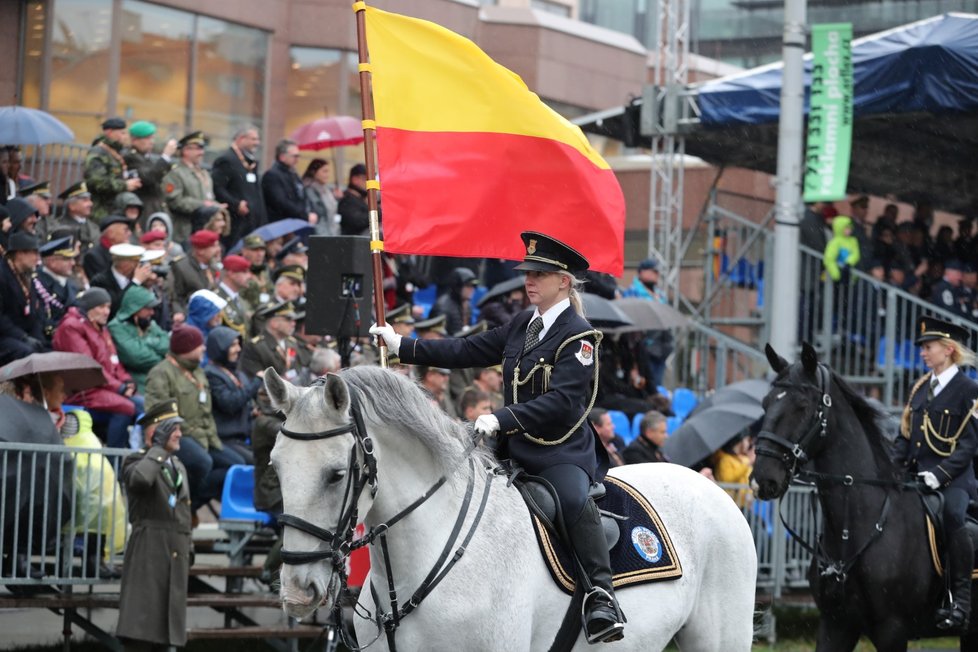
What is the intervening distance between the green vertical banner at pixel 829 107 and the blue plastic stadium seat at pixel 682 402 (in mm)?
3637

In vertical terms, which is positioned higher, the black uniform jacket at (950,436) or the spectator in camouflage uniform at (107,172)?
the spectator in camouflage uniform at (107,172)

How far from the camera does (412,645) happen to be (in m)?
6.81

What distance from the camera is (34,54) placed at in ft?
74.8

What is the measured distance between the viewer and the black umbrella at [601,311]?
17.0 meters

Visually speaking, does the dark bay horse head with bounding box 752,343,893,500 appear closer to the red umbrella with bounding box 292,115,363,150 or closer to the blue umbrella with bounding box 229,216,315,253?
the blue umbrella with bounding box 229,216,315,253

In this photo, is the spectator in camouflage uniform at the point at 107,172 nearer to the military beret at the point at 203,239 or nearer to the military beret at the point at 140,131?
the military beret at the point at 140,131

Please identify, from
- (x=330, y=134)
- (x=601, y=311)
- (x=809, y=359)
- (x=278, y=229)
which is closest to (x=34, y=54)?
(x=330, y=134)

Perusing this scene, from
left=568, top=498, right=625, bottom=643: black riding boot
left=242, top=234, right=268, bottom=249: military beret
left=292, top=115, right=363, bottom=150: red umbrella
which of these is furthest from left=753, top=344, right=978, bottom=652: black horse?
left=292, top=115, right=363, bottom=150: red umbrella

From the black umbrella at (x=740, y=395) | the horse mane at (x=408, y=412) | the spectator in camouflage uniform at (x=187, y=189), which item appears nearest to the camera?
the horse mane at (x=408, y=412)

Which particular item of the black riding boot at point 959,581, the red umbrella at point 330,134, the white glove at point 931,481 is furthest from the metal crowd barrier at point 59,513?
the red umbrella at point 330,134

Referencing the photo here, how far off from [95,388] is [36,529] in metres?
1.75

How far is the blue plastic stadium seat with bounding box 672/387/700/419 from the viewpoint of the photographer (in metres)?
19.2

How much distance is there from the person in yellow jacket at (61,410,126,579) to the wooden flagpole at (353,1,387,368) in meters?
3.65

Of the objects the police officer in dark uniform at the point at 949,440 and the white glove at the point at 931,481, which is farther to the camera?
the white glove at the point at 931,481
